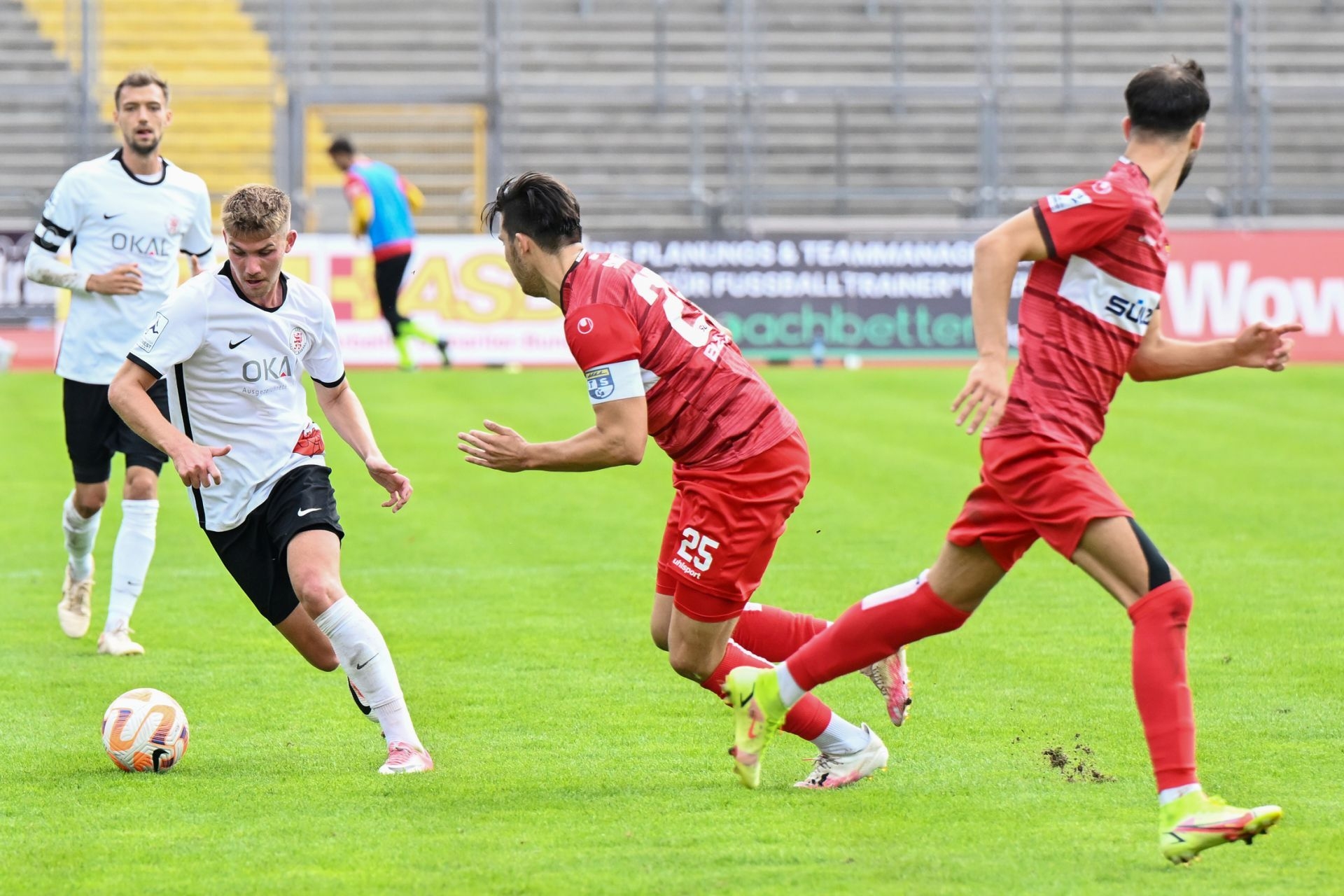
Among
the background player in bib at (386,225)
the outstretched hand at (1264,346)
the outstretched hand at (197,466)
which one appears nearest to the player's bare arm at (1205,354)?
the outstretched hand at (1264,346)

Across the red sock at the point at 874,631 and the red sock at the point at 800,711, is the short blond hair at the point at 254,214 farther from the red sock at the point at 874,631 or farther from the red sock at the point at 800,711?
the red sock at the point at 874,631

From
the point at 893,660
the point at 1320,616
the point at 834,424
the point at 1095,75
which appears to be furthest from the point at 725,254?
the point at 893,660

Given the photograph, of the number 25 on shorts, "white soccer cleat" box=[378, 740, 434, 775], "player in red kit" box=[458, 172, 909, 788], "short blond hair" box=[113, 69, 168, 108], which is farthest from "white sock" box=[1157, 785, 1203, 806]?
"short blond hair" box=[113, 69, 168, 108]

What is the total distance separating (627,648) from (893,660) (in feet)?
7.12

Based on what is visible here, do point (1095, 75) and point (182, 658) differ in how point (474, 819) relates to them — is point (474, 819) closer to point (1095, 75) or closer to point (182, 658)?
point (182, 658)

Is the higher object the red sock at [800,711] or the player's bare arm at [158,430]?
the player's bare arm at [158,430]

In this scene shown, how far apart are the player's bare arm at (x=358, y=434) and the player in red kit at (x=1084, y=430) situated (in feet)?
4.79

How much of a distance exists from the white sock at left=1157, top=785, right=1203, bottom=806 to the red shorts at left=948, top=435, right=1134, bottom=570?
0.65m

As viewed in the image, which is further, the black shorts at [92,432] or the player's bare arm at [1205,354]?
the black shorts at [92,432]

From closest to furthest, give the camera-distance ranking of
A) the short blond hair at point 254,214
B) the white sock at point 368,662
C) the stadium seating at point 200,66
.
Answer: the short blond hair at point 254,214 → the white sock at point 368,662 → the stadium seating at point 200,66

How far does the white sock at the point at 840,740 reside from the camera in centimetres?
563

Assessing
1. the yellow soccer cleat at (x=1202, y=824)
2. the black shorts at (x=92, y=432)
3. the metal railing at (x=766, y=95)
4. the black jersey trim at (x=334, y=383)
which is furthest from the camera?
the metal railing at (x=766, y=95)

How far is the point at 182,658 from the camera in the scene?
785 centimetres

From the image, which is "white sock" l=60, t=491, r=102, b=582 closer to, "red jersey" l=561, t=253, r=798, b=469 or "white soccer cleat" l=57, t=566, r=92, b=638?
"white soccer cleat" l=57, t=566, r=92, b=638
